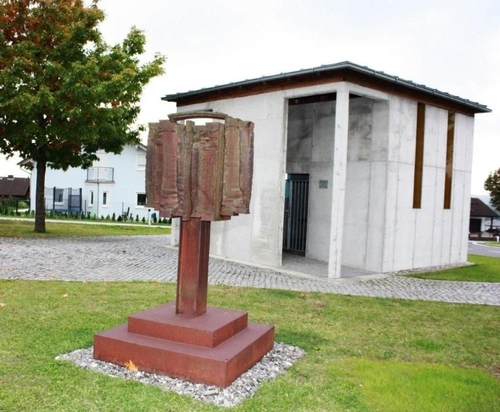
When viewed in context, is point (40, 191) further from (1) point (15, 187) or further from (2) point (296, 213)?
(1) point (15, 187)

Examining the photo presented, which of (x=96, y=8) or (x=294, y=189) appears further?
(x=96, y=8)

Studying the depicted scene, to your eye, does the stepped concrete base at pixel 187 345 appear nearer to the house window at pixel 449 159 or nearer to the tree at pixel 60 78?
the house window at pixel 449 159

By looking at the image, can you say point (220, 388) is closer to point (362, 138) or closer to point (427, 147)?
point (362, 138)

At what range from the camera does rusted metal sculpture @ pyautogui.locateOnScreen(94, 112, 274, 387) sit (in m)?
4.91

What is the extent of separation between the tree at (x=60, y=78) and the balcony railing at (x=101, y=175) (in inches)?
915

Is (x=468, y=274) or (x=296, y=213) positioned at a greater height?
(x=296, y=213)

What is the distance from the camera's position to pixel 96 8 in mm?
16750

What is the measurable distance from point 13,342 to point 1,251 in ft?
26.4

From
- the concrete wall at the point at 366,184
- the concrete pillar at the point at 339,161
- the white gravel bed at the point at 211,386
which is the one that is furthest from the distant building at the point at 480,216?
the white gravel bed at the point at 211,386

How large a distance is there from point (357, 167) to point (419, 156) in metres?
1.64

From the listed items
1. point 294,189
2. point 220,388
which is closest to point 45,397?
point 220,388

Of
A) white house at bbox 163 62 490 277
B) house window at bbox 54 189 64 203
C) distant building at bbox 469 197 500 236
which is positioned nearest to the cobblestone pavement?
white house at bbox 163 62 490 277

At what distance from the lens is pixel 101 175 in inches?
1618

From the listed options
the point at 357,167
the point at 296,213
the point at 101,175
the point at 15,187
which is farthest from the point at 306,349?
the point at 15,187
